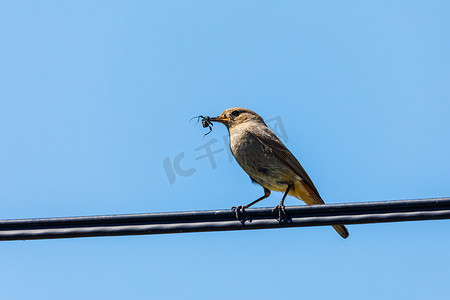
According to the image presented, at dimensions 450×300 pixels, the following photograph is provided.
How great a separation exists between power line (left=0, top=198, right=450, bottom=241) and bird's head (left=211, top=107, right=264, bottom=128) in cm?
494

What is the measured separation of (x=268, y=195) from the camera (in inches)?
382

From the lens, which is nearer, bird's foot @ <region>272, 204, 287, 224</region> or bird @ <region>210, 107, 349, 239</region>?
bird's foot @ <region>272, 204, 287, 224</region>

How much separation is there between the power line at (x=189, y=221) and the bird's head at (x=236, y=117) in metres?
4.94

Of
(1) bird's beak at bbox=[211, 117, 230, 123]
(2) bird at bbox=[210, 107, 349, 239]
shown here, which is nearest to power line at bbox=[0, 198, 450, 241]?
(2) bird at bbox=[210, 107, 349, 239]

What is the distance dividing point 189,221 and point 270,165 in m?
3.95

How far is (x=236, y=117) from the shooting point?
415 inches

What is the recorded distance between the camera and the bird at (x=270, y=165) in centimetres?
918

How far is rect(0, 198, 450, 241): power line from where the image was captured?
5.25m

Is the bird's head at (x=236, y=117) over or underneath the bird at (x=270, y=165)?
over

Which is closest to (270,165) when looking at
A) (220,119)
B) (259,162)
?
(259,162)

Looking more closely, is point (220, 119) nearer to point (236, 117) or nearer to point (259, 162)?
point (236, 117)

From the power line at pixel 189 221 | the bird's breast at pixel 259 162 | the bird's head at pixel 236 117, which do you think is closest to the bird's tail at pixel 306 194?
the bird's breast at pixel 259 162

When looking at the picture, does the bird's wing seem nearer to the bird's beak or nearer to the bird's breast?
the bird's breast

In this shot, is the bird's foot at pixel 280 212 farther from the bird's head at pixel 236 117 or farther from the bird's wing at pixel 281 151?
the bird's head at pixel 236 117
